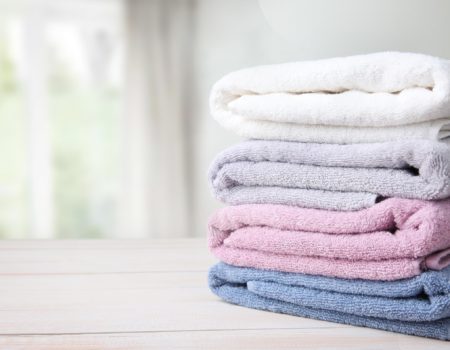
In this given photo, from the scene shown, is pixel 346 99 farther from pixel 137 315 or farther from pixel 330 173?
pixel 137 315

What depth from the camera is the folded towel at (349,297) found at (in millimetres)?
658

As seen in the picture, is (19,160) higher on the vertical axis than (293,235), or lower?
lower

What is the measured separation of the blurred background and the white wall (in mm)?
21

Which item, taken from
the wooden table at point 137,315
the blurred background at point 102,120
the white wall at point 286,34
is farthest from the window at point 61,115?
the wooden table at point 137,315

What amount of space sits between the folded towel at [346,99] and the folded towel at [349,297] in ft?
0.52

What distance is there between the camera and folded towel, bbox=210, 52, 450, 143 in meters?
0.68

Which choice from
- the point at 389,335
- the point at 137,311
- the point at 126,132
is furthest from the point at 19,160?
the point at 389,335

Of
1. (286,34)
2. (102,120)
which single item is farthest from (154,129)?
(286,34)

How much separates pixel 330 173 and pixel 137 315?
275mm

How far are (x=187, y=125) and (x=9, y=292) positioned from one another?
4.89 ft

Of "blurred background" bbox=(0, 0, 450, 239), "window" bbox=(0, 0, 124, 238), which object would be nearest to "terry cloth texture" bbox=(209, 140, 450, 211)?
"blurred background" bbox=(0, 0, 450, 239)

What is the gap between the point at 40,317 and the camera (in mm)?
744

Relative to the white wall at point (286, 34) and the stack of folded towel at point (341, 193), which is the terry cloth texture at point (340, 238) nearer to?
the stack of folded towel at point (341, 193)

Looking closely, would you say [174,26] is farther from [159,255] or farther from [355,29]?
[159,255]
